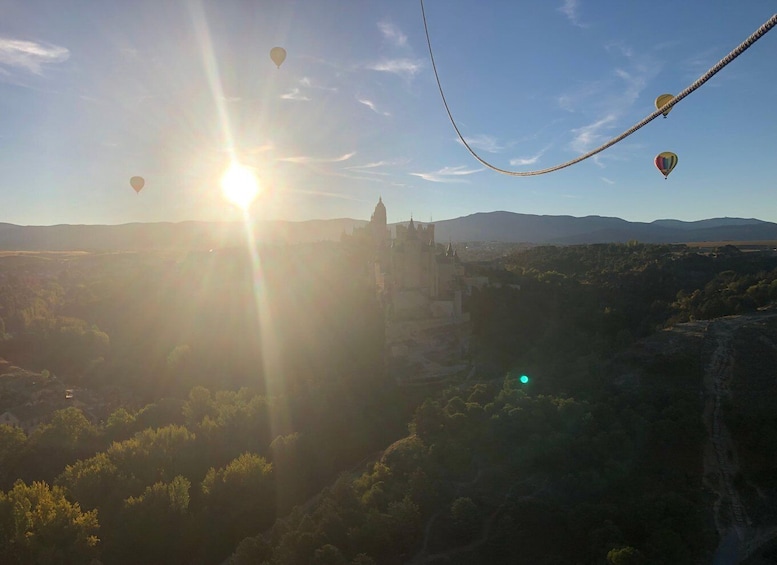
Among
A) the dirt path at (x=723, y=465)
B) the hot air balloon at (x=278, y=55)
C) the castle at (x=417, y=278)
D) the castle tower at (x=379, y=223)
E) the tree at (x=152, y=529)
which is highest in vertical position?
the hot air balloon at (x=278, y=55)

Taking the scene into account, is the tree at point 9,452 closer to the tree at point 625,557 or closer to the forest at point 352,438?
the forest at point 352,438

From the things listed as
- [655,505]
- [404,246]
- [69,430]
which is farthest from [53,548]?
[404,246]

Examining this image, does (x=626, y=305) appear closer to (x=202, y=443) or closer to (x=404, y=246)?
(x=404, y=246)

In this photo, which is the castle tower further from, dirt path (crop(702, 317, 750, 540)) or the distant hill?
the distant hill

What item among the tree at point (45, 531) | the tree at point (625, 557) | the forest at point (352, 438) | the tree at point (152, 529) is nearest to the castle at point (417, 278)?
the forest at point (352, 438)

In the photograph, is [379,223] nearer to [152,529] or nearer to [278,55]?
[278,55]

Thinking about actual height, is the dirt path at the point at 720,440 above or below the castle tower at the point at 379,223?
below

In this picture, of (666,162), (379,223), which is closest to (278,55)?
(666,162)
